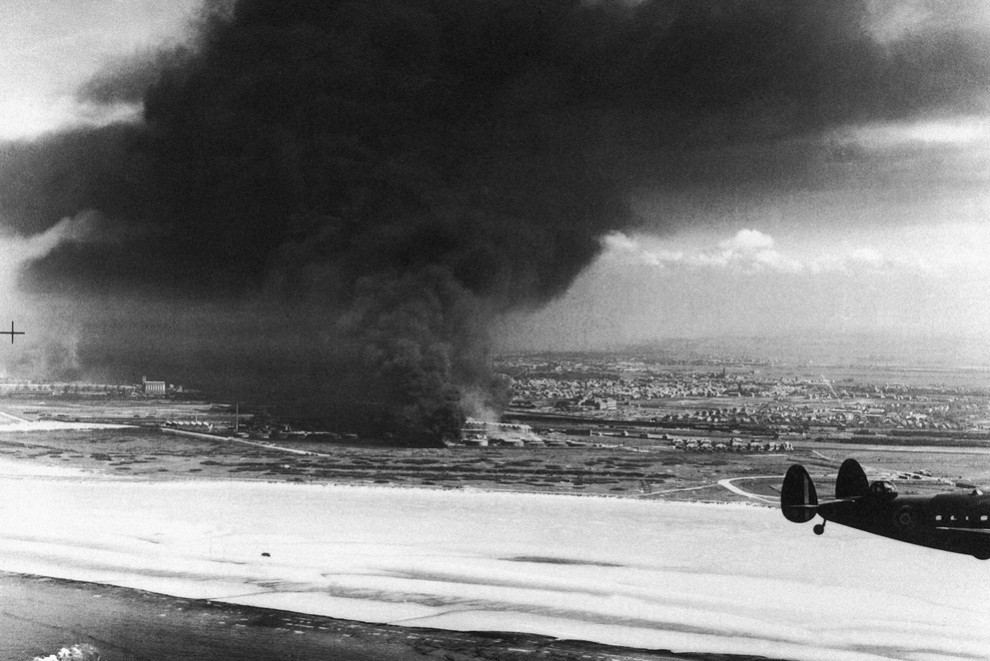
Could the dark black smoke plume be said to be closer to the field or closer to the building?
the building

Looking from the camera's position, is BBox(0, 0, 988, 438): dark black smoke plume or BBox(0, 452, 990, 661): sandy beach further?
BBox(0, 0, 988, 438): dark black smoke plume

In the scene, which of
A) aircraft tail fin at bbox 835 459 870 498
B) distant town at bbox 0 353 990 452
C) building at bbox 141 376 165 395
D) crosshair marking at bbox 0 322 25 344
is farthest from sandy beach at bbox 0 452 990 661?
crosshair marking at bbox 0 322 25 344

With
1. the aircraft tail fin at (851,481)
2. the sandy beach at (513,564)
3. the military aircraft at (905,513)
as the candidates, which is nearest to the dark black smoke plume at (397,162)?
the sandy beach at (513,564)

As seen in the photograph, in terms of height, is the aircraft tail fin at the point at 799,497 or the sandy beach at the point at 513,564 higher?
the aircraft tail fin at the point at 799,497

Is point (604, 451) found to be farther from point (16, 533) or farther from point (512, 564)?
point (16, 533)

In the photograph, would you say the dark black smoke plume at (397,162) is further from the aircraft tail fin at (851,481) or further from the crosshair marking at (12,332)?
the aircraft tail fin at (851,481)

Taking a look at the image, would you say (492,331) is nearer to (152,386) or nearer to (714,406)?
(714,406)
